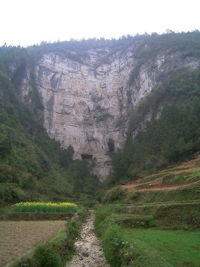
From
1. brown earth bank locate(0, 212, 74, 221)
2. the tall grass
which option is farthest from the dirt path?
the tall grass

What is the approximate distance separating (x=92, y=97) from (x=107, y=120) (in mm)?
7842

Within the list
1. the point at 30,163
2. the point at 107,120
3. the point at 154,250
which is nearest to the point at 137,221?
the point at 154,250

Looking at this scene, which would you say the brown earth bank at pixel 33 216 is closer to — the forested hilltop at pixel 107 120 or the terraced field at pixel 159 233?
the terraced field at pixel 159 233

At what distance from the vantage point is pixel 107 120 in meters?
66.2

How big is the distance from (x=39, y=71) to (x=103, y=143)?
26103 millimetres

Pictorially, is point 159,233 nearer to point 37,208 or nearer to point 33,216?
point 33,216

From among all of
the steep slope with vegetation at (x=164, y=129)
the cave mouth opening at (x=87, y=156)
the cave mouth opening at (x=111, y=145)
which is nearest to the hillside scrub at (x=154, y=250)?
the steep slope with vegetation at (x=164, y=129)

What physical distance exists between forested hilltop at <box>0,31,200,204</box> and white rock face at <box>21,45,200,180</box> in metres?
0.41

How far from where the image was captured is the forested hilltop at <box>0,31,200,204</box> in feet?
116

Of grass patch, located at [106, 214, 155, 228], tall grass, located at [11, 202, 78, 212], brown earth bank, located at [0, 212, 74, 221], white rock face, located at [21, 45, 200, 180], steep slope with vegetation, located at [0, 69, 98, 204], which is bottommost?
brown earth bank, located at [0, 212, 74, 221]

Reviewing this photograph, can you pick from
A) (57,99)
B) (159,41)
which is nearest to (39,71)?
(57,99)

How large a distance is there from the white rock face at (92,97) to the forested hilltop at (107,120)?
0.41 m

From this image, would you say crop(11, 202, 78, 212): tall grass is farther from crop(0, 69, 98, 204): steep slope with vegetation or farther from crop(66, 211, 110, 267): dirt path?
crop(66, 211, 110, 267): dirt path

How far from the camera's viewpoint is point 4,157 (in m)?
35.4
